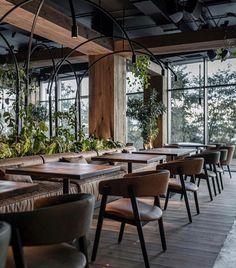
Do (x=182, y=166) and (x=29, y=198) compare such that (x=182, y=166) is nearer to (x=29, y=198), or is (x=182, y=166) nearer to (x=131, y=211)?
(x=131, y=211)

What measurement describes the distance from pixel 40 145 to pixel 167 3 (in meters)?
3.43

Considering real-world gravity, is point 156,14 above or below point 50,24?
above

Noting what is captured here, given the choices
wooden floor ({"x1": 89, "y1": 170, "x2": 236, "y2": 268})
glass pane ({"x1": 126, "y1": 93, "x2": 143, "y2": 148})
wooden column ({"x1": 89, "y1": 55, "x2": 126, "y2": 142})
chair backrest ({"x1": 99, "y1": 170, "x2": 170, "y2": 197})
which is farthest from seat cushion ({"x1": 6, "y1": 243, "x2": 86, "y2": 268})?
glass pane ({"x1": 126, "y1": 93, "x2": 143, "y2": 148})

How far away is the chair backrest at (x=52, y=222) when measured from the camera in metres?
1.74

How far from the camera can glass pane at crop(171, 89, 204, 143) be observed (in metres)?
11.1

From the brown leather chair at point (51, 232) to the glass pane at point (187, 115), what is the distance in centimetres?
930

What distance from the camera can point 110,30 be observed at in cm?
783

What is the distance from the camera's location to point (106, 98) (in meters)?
8.38

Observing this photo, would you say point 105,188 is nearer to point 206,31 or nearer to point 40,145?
point 40,145

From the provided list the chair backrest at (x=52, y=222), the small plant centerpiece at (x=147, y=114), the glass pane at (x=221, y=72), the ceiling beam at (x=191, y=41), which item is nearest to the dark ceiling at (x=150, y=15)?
the ceiling beam at (x=191, y=41)

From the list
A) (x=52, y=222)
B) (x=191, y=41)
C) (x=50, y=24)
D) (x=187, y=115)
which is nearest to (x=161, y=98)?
(x=187, y=115)

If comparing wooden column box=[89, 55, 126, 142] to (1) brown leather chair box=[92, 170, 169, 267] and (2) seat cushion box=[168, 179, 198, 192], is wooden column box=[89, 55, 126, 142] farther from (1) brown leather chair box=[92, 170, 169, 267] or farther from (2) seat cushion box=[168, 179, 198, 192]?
(1) brown leather chair box=[92, 170, 169, 267]

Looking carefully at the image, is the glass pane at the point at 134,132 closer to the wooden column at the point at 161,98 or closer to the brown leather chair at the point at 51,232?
the wooden column at the point at 161,98

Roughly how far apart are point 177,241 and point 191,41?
5.08m
